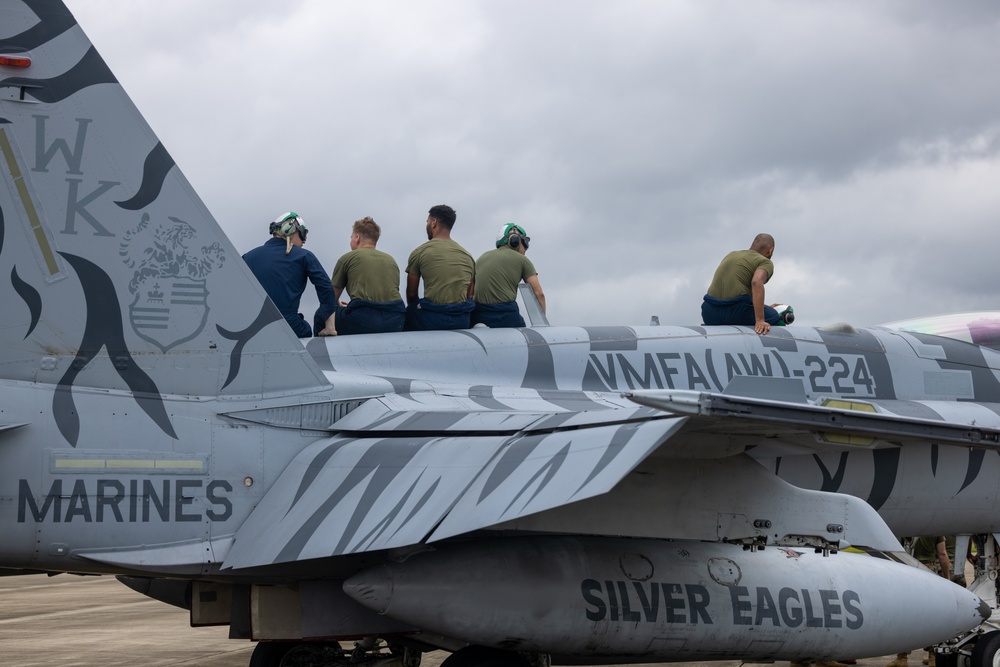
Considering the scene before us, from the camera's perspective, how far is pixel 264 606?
21.7 ft

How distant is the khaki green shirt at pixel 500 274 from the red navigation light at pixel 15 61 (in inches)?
146

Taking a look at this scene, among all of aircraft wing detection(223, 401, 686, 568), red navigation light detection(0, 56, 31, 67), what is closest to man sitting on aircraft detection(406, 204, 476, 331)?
aircraft wing detection(223, 401, 686, 568)

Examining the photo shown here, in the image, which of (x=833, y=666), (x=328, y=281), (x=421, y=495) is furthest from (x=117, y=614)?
(x=421, y=495)

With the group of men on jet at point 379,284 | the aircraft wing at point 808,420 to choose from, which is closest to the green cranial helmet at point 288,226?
the group of men on jet at point 379,284

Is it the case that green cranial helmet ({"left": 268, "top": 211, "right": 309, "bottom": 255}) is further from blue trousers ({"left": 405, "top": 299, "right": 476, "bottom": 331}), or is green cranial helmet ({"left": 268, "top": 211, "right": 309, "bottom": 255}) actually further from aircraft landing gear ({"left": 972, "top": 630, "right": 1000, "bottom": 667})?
aircraft landing gear ({"left": 972, "top": 630, "right": 1000, "bottom": 667})

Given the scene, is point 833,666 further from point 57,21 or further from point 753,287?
point 57,21

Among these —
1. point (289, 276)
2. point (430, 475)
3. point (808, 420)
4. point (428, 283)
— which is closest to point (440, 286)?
point (428, 283)

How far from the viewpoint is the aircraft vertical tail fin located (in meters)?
6.15

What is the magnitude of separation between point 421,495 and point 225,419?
1.34 m

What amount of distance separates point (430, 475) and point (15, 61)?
10.5 feet

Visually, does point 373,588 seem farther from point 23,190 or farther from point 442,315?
point 23,190

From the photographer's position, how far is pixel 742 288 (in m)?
8.84

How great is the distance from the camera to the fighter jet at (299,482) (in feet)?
19.4

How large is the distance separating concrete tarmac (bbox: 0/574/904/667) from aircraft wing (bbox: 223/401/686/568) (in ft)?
13.7
